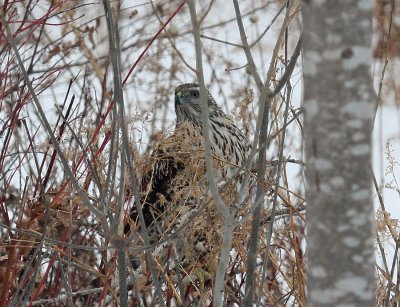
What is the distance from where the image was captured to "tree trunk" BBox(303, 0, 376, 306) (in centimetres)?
187

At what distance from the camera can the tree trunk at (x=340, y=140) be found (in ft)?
6.13

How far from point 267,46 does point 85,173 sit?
11.8 ft

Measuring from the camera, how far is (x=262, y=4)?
7164 millimetres

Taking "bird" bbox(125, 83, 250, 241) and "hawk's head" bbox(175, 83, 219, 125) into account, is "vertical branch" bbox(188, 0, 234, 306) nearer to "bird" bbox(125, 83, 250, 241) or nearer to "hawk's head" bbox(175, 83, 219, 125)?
"bird" bbox(125, 83, 250, 241)

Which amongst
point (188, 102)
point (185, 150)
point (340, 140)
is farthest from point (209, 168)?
point (188, 102)

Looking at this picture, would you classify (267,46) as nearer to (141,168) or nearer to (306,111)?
(141,168)

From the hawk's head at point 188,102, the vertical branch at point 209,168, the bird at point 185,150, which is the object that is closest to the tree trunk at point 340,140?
the vertical branch at point 209,168

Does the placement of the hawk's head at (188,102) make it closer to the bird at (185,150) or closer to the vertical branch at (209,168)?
the bird at (185,150)

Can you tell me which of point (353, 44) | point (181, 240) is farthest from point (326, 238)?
point (181, 240)

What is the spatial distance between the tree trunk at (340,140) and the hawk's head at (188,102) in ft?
12.6

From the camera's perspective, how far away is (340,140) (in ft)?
6.15

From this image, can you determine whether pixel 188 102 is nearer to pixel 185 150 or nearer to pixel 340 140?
pixel 185 150

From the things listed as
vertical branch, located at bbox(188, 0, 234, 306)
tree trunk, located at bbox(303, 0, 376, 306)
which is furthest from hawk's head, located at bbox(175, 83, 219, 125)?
tree trunk, located at bbox(303, 0, 376, 306)

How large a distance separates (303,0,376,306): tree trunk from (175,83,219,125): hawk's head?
384 cm
